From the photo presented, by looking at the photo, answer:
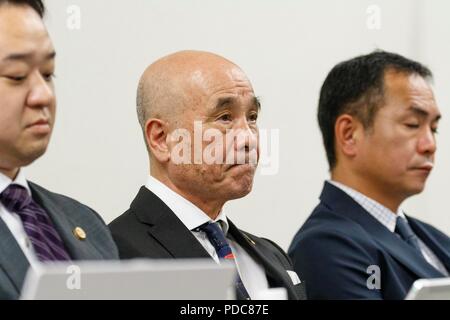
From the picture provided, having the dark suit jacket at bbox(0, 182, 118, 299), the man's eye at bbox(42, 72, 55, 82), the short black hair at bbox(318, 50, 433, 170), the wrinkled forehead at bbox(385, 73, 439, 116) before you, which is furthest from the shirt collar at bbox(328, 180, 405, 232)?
the man's eye at bbox(42, 72, 55, 82)

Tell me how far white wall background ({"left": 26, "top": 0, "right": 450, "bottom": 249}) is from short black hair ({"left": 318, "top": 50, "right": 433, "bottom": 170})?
1.04 ft

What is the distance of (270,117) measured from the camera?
8.53 feet

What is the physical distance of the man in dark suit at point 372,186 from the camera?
1.98 metres

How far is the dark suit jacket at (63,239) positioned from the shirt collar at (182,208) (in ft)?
0.80

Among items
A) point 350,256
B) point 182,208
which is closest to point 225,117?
point 182,208

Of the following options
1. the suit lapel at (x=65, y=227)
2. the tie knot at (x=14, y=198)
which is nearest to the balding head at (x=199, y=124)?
the suit lapel at (x=65, y=227)

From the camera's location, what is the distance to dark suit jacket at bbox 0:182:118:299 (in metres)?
1.37

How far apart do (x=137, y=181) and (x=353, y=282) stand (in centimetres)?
67

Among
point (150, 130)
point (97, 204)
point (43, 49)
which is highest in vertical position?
point (43, 49)

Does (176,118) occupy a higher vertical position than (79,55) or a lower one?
lower

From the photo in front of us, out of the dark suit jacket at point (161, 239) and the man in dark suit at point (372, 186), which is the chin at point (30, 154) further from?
the man in dark suit at point (372, 186)

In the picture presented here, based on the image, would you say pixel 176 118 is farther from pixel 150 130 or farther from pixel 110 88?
pixel 110 88
